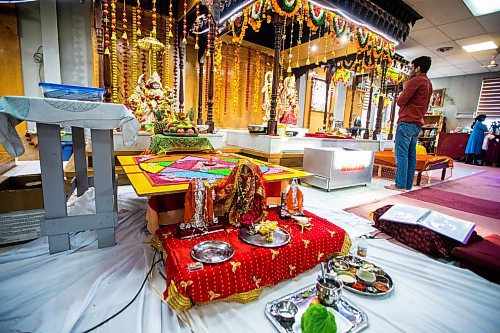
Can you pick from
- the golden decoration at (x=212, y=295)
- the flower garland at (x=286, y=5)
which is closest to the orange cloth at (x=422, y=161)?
the flower garland at (x=286, y=5)

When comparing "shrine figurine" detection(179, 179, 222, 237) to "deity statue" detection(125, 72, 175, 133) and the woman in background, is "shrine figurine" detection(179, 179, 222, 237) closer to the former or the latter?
"deity statue" detection(125, 72, 175, 133)

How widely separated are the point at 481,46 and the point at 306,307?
8.75 m

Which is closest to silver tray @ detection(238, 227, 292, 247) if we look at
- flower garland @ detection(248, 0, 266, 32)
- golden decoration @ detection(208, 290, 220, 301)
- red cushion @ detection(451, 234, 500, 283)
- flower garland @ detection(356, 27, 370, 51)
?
golden decoration @ detection(208, 290, 220, 301)

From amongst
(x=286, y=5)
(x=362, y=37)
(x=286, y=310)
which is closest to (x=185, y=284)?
(x=286, y=310)

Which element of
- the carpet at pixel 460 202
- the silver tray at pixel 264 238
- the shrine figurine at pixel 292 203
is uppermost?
the shrine figurine at pixel 292 203

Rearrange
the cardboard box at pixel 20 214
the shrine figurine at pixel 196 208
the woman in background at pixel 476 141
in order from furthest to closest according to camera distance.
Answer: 1. the woman in background at pixel 476 141
2. the cardboard box at pixel 20 214
3. the shrine figurine at pixel 196 208

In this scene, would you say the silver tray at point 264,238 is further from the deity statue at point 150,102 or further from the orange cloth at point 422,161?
the orange cloth at point 422,161

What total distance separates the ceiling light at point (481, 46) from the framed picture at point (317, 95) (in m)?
3.93

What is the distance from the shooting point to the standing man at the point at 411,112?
3.45 m

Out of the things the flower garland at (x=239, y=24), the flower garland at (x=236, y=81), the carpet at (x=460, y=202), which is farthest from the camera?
the flower garland at (x=236, y=81)

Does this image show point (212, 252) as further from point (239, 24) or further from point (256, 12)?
point (239, 24)

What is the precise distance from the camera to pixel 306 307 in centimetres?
119

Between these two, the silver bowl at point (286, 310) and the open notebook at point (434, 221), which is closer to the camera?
the silver bowl at point (286, 310)

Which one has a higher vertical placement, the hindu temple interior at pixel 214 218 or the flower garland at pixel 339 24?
the flower garland at pixel 339 24
